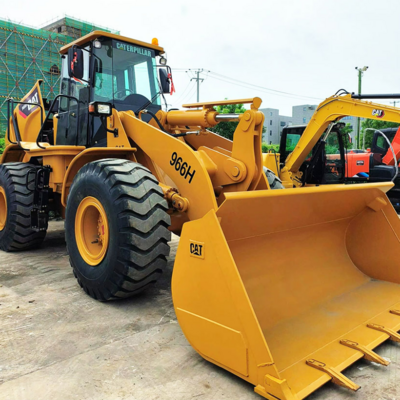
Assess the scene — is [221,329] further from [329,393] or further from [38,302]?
[38,302]

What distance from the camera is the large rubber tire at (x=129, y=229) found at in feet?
10.7

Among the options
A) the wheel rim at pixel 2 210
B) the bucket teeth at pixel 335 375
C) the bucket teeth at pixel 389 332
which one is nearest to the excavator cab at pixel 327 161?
the wheel rim at pixel 2 210

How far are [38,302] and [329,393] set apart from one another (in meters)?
2.72

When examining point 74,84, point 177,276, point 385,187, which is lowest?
point 177,276

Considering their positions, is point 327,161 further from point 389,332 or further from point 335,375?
point 335,375

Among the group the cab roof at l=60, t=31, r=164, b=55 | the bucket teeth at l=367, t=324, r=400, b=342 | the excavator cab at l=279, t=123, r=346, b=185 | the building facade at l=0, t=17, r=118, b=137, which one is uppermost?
the building facade at l=0, t=17, r=118, b=137

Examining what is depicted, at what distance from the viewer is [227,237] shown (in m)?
2.95

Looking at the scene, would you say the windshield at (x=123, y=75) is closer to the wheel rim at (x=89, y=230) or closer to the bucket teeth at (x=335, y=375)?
the wheel rim at (x=89, y=230)

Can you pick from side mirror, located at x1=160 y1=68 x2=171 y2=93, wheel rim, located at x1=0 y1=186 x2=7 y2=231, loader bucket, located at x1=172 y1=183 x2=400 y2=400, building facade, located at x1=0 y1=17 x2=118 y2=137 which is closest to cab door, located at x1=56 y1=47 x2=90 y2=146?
side mirror, located at x1=160 y1=68 x2=171 y2=93

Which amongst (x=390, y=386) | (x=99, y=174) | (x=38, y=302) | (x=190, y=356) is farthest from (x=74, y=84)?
(x=390, y=386)

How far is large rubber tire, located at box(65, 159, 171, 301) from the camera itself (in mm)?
3258

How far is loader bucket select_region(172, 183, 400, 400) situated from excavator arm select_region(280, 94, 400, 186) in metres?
4.71

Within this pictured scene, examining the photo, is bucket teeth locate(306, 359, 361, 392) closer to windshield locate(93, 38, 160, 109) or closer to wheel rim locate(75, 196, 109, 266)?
wheel rim locate(75, 196, 109, 266)

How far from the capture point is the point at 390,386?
91.7 inches
